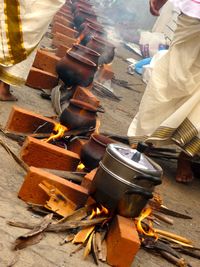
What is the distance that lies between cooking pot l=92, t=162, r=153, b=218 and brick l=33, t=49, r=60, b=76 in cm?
383

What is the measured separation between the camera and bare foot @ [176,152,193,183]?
209 inches

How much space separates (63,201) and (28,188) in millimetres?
274

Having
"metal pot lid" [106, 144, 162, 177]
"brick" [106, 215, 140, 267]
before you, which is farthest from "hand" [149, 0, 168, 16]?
"brick" [106, 215, 140, 267]

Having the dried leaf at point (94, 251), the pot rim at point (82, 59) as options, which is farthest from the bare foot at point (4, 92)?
the dried leaf at point (94, 251)

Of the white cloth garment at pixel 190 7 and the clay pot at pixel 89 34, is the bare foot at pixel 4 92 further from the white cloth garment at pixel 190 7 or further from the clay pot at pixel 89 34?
the clay pot at pixel 89 34

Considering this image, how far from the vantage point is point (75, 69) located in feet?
19.2

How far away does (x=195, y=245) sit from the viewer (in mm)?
3994

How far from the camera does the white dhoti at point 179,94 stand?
4910mm

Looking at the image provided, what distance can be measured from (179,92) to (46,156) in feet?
5.87

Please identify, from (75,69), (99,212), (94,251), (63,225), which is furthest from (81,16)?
(94,251)

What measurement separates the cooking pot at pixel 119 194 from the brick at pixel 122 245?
10 centimetres

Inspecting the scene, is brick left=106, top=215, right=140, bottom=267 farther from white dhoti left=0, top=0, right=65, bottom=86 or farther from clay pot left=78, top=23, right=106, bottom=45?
clay pot left=78, top=23, right=106, bottom=45

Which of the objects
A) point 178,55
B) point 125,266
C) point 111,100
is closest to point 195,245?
point 125,266

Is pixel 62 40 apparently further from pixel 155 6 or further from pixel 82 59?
pixel 155 6
